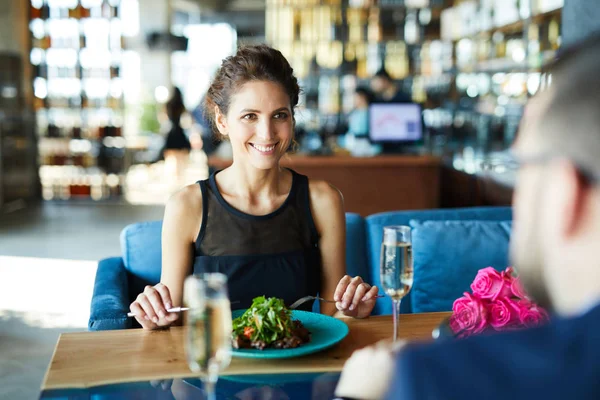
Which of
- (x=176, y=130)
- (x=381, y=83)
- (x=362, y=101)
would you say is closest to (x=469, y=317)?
(x=362, y=101)

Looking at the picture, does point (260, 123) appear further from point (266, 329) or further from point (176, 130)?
point (176, 130)

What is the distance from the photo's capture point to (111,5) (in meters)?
10.2

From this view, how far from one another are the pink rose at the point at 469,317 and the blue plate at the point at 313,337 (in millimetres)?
249

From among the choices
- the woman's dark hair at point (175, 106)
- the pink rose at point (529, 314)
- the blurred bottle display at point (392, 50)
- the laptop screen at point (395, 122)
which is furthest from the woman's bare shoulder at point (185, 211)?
the woman's dark hair at point (175, 106)

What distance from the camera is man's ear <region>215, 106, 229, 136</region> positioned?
7.31 feet

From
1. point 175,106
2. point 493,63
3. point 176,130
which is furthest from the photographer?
point 176,130

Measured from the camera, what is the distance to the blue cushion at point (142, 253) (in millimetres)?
2594

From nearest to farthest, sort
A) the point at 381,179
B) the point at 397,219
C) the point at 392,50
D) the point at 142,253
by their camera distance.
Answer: the point at 142,253, the point at 397,219, the point at 381,179, the point at 392,50

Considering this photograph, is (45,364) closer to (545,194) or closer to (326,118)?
(545,194)

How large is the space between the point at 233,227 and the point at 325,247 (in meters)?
0.30

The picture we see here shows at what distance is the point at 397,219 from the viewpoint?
288 cm

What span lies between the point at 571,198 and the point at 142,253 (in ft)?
6.95

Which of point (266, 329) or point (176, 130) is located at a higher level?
point (176, 130)

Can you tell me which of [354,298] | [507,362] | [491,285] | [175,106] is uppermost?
[175,106]
